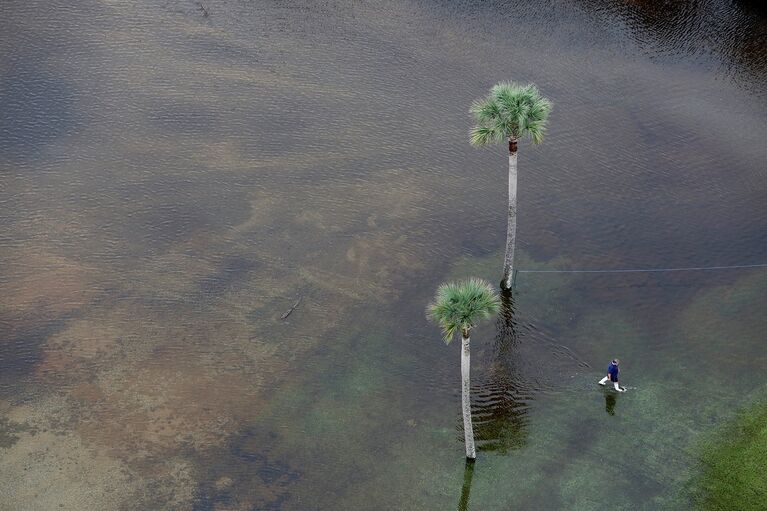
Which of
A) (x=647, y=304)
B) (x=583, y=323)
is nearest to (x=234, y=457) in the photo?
(x=583, y=323)

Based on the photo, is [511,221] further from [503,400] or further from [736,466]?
[736,466]

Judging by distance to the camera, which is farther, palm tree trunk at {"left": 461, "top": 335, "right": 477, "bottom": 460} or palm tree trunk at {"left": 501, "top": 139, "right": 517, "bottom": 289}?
palm tree trunk at {"left": 501, "top": 139, "right": 517, "bottom": 289}

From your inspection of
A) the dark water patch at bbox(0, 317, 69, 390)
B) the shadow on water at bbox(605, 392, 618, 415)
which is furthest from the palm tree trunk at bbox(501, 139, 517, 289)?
the dark water patch at bbox(0, 317, 69, 390)

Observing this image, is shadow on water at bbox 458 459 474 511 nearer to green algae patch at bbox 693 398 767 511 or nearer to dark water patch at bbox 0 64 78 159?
green algae patch at bbox 693 398 767 511

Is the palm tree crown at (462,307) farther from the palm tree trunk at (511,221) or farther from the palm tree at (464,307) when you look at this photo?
the palm tree trunk at (511,221)

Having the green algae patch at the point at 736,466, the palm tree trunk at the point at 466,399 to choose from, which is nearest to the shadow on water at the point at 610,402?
the green algae patch at the point at 736,466

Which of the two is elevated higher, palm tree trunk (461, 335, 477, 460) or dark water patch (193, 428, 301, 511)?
palm tree trunk (461, 335, 477, 460)
